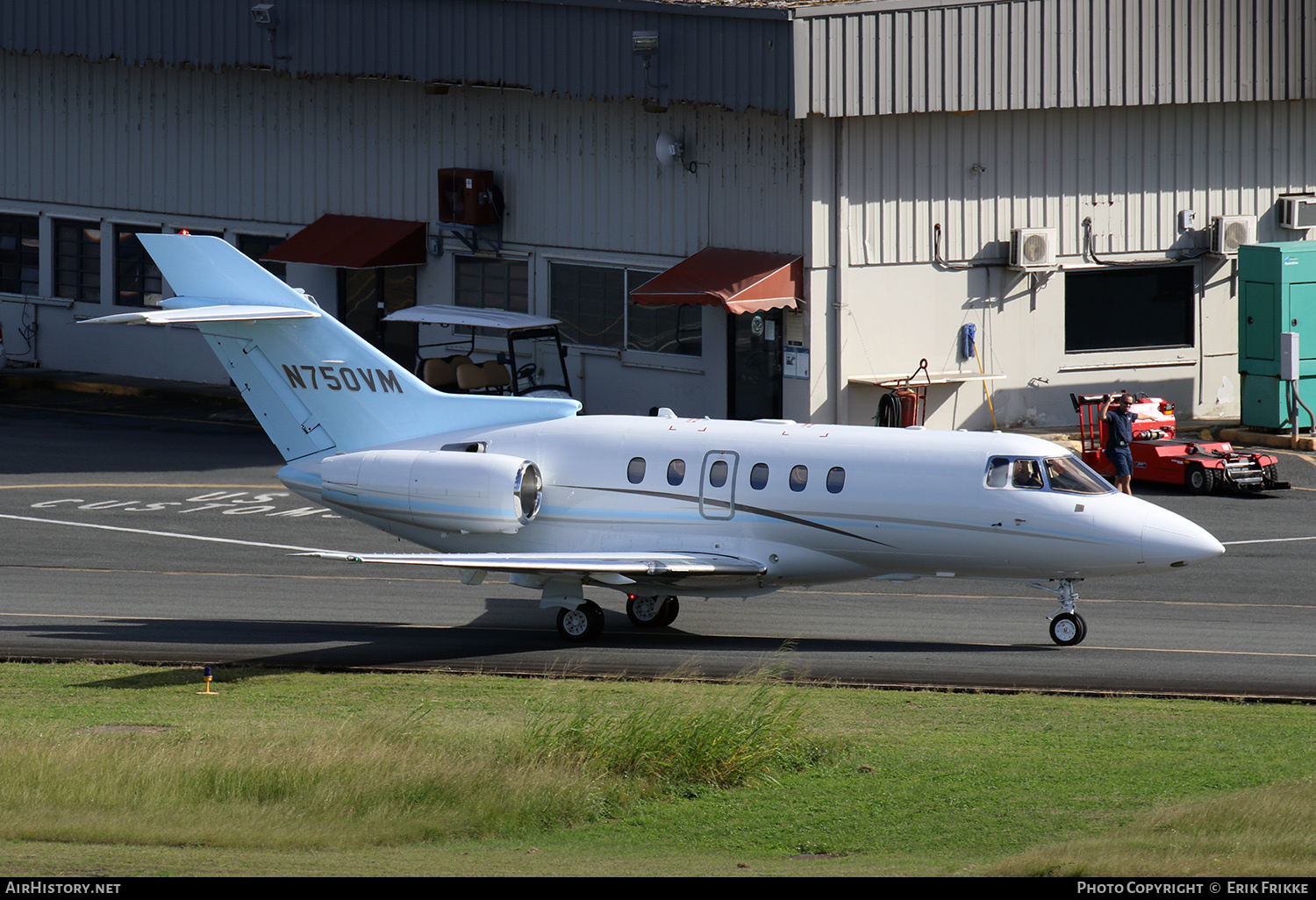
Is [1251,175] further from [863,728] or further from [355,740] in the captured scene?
[355,740]

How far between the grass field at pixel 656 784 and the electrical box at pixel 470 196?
72.9ft

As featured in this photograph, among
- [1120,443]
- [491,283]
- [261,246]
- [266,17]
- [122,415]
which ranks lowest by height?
[1120,443]

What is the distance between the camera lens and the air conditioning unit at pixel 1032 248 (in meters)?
37.6

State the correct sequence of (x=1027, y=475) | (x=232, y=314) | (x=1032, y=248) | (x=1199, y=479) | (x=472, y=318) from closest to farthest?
(x=1027, y=475), (x=232, y=314), (x=1199, y=479), (x=1032, y=248), (x=472, y=318)

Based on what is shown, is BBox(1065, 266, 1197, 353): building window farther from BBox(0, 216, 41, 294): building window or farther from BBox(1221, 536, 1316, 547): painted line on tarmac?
BBox(0, 216, 41, 294): building window

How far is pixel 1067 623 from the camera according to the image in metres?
22.5

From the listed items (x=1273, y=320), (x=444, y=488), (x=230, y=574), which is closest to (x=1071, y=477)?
(x=444, y=488)

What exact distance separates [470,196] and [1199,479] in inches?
686

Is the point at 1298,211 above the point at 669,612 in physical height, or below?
above

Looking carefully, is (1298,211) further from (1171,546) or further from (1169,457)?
(1171,546)

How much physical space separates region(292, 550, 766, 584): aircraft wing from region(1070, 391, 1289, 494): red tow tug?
12.2 m

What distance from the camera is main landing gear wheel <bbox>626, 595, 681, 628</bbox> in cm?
2395

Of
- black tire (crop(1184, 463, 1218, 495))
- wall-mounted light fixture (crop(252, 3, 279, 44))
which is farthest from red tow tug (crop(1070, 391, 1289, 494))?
wall-mounted light fixture (crop(252, 3, 279, 44))
